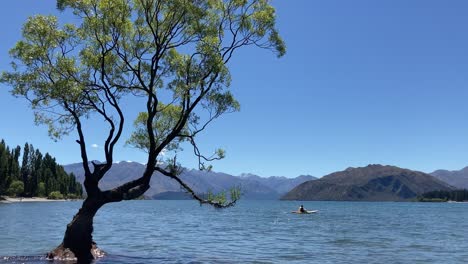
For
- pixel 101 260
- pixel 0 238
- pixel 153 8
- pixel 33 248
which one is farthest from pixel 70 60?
pixel 0 238

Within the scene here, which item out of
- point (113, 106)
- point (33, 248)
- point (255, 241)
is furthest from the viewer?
point (255, 241)

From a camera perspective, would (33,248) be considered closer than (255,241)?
Yes

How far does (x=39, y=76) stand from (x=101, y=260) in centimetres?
1303

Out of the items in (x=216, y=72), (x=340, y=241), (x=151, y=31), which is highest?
(x=151, y=31)

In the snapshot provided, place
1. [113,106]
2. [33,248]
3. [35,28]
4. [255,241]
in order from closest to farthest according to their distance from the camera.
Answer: [35,28] < [113,106] < [33,248] < [255,241]

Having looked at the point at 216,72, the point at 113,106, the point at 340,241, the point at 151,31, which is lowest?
the point at 340,241

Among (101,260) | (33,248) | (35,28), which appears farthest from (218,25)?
(33,248)

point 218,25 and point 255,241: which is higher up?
point 218,25

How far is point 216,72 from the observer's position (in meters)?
31.1

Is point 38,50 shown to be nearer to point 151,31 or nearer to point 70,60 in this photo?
point 70,60

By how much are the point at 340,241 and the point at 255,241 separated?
10.4 meters

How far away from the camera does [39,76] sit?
29.6 meters

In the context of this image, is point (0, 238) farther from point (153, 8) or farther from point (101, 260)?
point (153, 8)

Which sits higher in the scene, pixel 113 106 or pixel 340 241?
pixel 113 106
